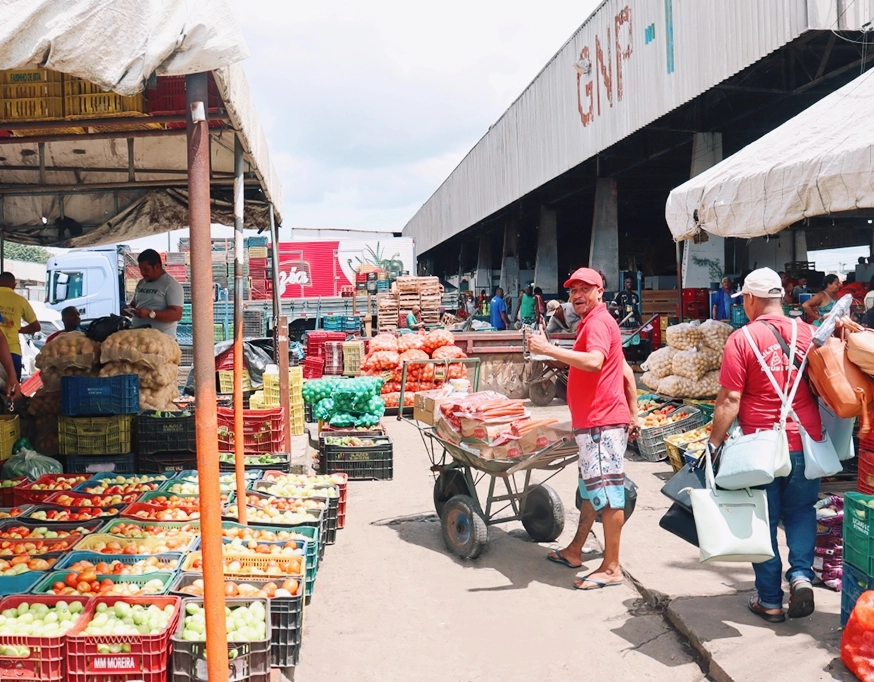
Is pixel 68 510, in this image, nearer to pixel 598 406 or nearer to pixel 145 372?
pixel 145 372

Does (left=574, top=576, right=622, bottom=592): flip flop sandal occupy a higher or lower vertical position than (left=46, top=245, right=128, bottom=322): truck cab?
lower

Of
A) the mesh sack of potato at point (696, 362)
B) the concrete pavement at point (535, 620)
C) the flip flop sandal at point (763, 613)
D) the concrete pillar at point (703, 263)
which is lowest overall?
the concrete pavement at point (535, 620)

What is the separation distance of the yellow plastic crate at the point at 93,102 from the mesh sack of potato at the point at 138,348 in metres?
3.16

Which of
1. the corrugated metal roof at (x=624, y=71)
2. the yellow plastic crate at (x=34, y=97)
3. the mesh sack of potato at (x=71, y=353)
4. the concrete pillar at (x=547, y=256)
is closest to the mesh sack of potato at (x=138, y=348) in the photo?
the mesh sack of potato at (x=71, y=353)

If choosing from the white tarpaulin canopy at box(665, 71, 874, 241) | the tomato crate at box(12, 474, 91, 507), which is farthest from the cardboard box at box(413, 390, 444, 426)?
the white tarpaulin canopy at box(665, 71, 874, 241)

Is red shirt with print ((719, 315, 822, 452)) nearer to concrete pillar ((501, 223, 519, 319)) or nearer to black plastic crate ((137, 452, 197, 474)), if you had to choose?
black plastic crate ((137, 452, 197, 474))

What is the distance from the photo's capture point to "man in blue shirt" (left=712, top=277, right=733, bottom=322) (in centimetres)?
1496

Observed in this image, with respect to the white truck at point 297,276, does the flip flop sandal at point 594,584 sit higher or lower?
lower

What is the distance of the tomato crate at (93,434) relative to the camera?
7727 mm

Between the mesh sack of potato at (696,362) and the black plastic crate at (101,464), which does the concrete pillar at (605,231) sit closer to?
the mesh sack of potato at (696,362)

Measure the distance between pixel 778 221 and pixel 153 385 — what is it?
20.4ft

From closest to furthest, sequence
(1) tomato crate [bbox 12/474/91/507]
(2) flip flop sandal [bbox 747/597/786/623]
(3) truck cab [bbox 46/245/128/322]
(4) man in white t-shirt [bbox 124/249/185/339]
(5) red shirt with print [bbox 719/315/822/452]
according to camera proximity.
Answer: (5) red shirt with print [bbox 719/315/822/452]
(2) flip flop sandal [bbox 747/597/786/623]
(1) tomato crate [bbox 12/474/91/507]
(4) man in white t-shirt [bbox 124/249/185/339]
(3) truck cab [bbox 46/245/128/322]

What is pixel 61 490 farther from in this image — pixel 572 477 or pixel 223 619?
pixel 572 477

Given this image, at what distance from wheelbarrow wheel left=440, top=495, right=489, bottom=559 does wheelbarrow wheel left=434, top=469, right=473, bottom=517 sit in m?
0.37
